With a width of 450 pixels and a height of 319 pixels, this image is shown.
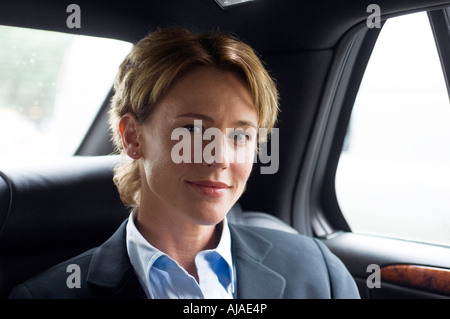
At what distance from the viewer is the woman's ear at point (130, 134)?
1179mm

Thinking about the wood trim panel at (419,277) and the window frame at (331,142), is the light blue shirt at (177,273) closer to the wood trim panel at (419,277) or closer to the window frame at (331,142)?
the wood trim panel at (419,277)

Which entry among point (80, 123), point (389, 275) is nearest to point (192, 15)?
point (80, 123)

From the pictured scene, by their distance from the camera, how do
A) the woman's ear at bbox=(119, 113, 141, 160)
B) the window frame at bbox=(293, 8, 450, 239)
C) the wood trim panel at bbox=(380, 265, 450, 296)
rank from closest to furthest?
the woman's ear at bbox=(119, 113, 141, 160) < the wood trim panel at bbox=(380, 265, 450, 296) < the window frame at bbox=(293, 8, 450, 239)

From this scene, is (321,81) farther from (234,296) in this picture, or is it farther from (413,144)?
(234,296)

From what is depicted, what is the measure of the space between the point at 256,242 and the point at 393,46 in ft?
3.59

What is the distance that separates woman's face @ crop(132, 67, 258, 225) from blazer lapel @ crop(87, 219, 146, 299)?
14 centimetres

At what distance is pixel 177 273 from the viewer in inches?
42.9

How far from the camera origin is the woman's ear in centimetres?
118

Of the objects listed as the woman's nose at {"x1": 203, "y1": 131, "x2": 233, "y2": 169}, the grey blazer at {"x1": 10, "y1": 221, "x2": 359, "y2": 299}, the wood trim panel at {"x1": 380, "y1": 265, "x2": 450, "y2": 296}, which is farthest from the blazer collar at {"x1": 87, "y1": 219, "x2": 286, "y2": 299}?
the wood trim panel at {"x1": 380, "y1": 265, "x2": 450, "y2": 296}

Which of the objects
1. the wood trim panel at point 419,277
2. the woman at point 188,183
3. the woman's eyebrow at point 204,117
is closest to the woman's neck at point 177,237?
the woman at point 188,183

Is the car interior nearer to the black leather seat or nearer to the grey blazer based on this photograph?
the black leather seat

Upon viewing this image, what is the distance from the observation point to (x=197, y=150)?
3.47ft

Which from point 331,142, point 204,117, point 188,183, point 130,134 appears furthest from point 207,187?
point 331,142

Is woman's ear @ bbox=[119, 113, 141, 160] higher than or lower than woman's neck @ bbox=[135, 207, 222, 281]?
higher
